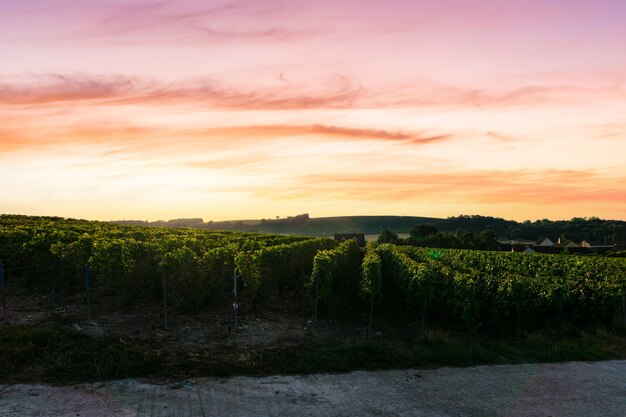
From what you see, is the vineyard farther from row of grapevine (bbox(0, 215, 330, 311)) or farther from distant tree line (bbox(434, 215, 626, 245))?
distant tree line (bbox(434, 215, 626, 245))

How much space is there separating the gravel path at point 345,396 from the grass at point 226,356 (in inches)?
21.4

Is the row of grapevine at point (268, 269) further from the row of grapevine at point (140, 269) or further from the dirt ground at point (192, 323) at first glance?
the dirt ground at point (192, 323)

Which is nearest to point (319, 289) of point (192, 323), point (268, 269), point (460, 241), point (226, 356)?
point (268, 269)

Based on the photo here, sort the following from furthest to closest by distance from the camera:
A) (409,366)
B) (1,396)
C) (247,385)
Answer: (409,366)
(247,385)
(1,396)

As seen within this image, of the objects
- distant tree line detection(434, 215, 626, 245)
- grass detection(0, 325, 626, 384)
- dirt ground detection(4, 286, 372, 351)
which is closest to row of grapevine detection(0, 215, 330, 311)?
dirt ground detection(4, 286, 372, 351)

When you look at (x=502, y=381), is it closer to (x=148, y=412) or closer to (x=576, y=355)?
(x=576, y=355)

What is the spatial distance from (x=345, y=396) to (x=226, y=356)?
3.94 metres

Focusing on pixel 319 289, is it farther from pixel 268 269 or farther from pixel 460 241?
pixel 460 241

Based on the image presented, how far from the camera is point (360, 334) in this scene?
1780 cm

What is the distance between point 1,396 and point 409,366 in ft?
31.6

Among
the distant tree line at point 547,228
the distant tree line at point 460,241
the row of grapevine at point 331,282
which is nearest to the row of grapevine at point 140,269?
the row of grapevine at point 331,282

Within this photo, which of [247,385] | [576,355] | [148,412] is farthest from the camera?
[576,355]

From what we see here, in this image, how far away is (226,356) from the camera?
1413 centimetres

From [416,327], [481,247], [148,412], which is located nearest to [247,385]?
[148,412]
